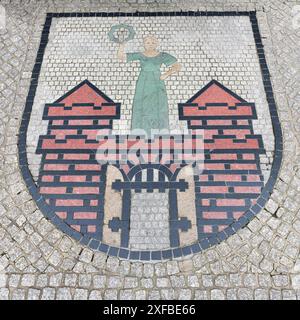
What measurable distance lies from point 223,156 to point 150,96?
1.57 metres

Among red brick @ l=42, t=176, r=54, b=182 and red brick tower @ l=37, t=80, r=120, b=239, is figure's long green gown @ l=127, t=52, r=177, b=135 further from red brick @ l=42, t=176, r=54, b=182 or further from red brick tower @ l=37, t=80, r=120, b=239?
red brick @ l=42, t=176, r=54, b=182

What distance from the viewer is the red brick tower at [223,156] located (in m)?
5.11

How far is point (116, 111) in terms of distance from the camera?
6008 mm

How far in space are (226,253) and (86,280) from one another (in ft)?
5.90

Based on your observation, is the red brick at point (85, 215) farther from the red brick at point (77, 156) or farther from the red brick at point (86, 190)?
the red brick at point (77, 156)

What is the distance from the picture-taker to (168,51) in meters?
6.76

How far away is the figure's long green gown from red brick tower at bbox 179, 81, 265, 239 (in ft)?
1.10

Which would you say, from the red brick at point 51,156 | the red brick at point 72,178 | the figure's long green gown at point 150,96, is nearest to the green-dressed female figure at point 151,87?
the figure's long green gown at point 150,96

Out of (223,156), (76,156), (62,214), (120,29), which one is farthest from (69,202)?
(120,29)

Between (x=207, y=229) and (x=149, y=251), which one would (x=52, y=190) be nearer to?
(x=149, y=251)

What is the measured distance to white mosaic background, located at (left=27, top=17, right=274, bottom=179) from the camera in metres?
6.04

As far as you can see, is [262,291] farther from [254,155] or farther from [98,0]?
[98,0]

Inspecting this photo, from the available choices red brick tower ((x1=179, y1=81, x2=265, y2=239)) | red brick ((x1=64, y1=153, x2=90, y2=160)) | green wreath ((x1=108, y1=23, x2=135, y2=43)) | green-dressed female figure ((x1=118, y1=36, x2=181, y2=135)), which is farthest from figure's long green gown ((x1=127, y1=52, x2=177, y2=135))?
red brick ((x1=64, y1=153, x2=90, y2=160))

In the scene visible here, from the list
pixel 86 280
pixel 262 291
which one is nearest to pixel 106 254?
pixel 86 280
